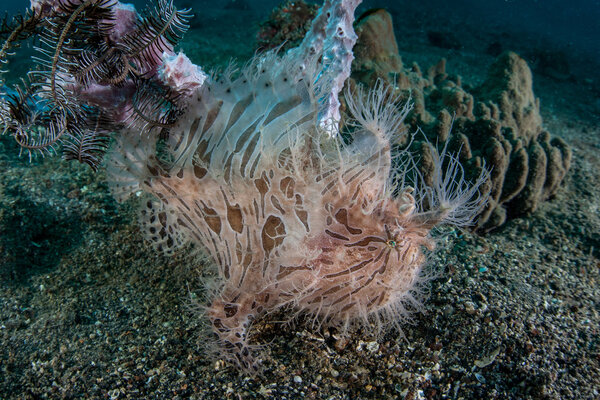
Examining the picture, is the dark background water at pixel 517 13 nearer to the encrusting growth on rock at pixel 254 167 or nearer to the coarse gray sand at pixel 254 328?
the coarse gray sand at pixel 254 328

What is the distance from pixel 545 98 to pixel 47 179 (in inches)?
532

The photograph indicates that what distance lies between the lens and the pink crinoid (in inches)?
103

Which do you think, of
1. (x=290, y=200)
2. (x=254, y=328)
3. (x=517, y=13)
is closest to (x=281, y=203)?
(x=290, y=200)

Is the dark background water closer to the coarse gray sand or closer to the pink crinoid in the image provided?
the coarse gray sand

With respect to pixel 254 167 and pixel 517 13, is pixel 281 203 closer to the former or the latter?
pixel 254 167

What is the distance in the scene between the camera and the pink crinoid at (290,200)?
262cm

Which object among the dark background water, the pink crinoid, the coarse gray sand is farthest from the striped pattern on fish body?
the dark background water

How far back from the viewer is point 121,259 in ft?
12.7

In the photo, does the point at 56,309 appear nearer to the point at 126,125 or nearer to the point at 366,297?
the point at 126,125

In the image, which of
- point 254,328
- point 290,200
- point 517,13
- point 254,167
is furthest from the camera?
point 517,13

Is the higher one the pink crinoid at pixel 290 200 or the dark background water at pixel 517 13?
the dark background water at pixel 517 13

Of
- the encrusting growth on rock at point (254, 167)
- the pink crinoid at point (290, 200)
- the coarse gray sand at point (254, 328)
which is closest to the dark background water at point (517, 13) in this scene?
the coarse gray sand at point (254, 328)

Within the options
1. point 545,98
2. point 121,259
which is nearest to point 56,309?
point 121,259

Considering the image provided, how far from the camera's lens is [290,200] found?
2.73 m
